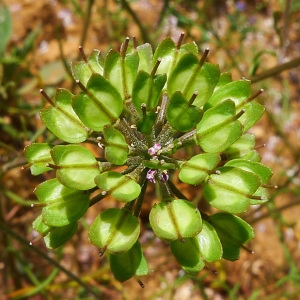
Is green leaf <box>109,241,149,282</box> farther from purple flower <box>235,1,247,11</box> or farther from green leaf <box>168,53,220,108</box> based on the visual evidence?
purple flower <box>235,1,247,11</box>

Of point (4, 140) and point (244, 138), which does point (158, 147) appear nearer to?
point (244, 138)

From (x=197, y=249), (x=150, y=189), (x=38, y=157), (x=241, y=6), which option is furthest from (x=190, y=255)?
(x=241, y=6)

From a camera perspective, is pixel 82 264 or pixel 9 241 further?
pixel 82 264

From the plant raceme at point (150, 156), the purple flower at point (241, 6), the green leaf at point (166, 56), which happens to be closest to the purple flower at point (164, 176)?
the plant raceme at point (150, 156)

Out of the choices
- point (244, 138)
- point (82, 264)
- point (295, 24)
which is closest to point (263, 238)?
point (82, 264)

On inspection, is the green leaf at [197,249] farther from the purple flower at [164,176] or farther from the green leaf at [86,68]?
the green leaf at [86,68]

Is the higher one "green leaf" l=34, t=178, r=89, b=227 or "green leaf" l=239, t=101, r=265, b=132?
"green leaf" l=239, t=101, r=265, b=132

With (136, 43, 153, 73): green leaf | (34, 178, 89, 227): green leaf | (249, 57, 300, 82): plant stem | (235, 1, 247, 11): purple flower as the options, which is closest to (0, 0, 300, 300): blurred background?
(235, 1, 247, 11): purple flower

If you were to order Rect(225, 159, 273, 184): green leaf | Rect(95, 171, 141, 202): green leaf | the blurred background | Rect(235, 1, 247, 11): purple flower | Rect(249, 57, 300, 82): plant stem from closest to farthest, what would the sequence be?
Rect(95, 171, 141, 202): green leaf → Rect(225, 159, 273, 184): green leaf → Rect(249, 57, 300, 82): plant stem → the blurred background → Rect(235, 1, 247, 11): purple flower
